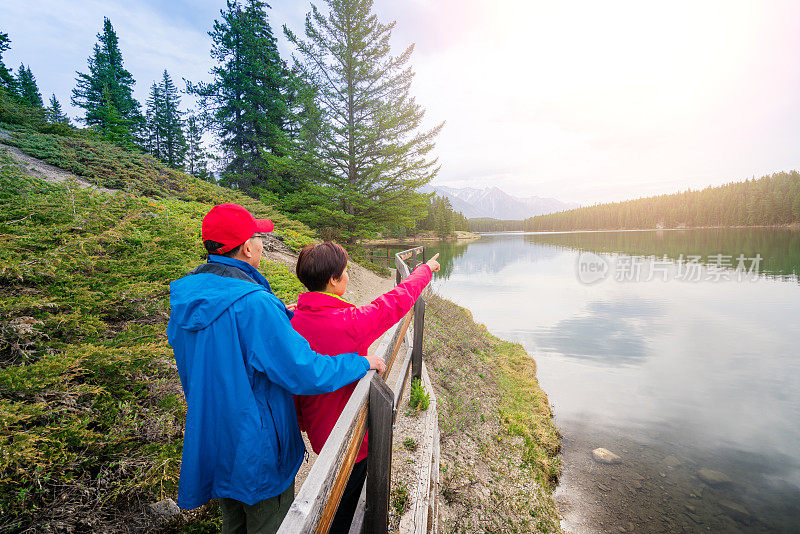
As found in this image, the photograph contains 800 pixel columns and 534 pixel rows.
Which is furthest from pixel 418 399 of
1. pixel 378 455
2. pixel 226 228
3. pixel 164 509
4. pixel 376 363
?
pixel 226 228

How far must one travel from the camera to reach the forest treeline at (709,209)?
88.1 m

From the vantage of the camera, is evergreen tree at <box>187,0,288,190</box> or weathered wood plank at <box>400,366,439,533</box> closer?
weathered wood plank at <box>400,366,439,533</box>

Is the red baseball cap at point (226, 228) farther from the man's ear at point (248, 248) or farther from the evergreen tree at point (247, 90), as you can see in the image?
the evergreen tree at point (247, 90)

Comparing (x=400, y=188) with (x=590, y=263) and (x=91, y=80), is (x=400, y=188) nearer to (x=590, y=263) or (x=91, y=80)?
(x=91, y=80)

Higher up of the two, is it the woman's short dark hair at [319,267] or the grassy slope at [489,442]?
the woman's short dark hair at [319,267]

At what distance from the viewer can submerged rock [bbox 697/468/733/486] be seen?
23.5 ft

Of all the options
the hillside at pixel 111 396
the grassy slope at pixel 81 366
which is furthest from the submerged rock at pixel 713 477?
the grassy slope at pixel 81 366

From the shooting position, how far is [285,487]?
5.35 ft

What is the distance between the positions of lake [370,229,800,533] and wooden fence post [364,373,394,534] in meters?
5.23

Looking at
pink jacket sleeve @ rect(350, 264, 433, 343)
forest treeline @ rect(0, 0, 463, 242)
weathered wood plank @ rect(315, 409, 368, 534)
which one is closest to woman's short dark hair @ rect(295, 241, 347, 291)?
pink jacket sleeve @ rect(350, 264, 433, 343)

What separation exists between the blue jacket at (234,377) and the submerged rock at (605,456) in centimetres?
891

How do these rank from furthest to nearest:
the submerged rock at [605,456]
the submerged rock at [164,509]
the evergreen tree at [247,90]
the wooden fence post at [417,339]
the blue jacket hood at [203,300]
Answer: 1. the evergreen tree at [247,90]
2. the submerged rock at [605,456]
3. the wooden fence post at [417,339]
4. the submerged rock at [164,509]
5. the blue jacket hood at [203,300]

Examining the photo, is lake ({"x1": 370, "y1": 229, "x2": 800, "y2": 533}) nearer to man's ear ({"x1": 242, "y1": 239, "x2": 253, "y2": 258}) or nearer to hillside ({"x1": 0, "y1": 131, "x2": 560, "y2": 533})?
hillside ({"x1": 0, "y1": 131, "x2": 560, "y2": 533})

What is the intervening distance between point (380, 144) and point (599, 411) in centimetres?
1571
